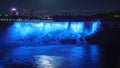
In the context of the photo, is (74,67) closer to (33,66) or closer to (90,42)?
(33,66)

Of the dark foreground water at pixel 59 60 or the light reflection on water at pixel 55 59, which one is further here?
the light reflection on water at pixel 55 59

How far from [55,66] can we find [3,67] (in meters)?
11.3

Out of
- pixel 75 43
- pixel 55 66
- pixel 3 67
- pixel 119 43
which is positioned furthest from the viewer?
pixel 75 43

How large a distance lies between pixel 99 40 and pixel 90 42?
428cm

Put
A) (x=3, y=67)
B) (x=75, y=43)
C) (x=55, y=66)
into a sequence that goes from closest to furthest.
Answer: (x=3, y=67) < (x=55, y=66) < (x=75, y=43)

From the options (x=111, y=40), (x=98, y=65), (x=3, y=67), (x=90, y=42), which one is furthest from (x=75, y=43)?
(x=3, y=67)

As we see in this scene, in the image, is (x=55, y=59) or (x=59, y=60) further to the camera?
(x=55, y=59)

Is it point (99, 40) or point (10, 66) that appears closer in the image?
point (10, 66)

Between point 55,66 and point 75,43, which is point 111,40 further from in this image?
point 55,66

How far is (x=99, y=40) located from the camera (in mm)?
149875

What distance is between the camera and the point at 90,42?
Result: 150000mm

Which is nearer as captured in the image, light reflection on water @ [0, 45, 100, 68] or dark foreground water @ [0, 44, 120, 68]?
dark foreground water @ [0, 44, 120, 68]

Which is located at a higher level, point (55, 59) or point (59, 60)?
point (59, 60)

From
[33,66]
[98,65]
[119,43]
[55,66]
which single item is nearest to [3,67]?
[33,66]
